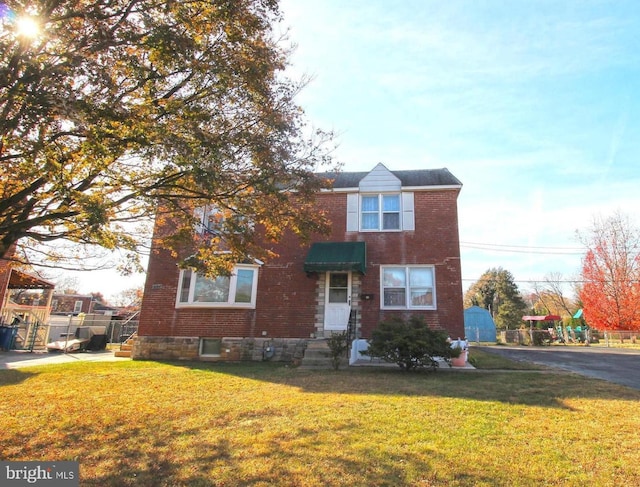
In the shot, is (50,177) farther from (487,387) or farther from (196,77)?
(487,387)

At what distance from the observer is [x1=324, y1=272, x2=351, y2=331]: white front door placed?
13.1 metres

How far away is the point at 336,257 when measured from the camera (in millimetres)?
12984

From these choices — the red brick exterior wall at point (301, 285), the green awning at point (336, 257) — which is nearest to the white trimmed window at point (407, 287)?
the red brick exterior wall at point (301, 285)

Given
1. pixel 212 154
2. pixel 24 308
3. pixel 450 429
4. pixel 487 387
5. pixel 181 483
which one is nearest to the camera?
pixel 181 483

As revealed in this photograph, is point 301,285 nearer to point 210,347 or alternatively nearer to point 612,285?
point 210,347

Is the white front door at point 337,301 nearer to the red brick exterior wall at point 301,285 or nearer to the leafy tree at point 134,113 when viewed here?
the red brick exterior wall at point 301,285

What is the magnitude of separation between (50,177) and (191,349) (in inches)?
365

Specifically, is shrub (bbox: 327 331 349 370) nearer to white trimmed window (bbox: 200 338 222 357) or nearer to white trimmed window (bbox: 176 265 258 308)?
white trimmed window (bbox: 176 265 258 308)

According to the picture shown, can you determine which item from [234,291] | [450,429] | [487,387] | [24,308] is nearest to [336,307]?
[234,291]

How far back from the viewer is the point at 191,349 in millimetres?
13391

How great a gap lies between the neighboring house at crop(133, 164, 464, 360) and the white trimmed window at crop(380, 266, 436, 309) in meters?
0.04

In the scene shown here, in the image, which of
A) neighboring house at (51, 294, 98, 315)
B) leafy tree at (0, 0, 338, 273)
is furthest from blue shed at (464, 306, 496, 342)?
neighboring house at (51, 294, 98, 315)

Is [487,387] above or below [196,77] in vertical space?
below

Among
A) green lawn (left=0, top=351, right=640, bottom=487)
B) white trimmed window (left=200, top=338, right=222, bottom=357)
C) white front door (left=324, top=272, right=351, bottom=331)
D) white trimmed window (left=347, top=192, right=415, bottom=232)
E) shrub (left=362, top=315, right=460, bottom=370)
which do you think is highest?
white trimmed window (left=347, top=192, right=415, bottom=232)
